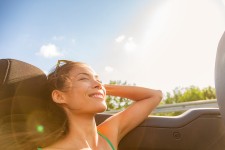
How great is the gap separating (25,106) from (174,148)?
1362 millimetres

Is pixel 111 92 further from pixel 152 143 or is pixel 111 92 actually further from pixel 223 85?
pixel 223 85

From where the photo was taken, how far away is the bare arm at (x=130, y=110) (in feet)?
8.74

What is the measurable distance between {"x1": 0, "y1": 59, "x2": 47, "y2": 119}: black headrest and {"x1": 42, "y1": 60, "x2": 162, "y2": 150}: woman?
197mm

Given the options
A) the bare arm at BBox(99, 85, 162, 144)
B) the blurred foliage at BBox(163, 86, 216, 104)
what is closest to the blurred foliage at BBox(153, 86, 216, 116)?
the blurred foliage at BBox(163, 86, 216, 104)

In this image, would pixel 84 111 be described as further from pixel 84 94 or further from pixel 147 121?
pixel 147 121

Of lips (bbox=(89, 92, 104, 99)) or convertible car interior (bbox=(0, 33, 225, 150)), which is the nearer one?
convertible car interior (bbox=(0, 33, 225, 150))

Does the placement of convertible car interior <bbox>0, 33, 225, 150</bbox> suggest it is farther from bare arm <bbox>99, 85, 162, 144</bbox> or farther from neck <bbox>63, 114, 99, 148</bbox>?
neck <bbox>63, 114, 99, 148</bbox>

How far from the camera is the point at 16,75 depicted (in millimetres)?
2107

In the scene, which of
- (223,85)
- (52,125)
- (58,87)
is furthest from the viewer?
(58,87)

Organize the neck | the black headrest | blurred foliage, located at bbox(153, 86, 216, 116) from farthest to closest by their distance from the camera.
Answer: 1. blurred foliage, located at bbox(153, 86, 216, 116)
2. the neck
3. the black headrest

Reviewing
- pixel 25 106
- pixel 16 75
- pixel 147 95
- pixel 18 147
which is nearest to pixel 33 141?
pixel 18 147

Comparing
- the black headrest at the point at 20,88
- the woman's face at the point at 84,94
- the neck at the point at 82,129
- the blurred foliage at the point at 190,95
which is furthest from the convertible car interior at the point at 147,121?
the blurred foliage at the point at 190,95

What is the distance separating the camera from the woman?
2330 millimetres

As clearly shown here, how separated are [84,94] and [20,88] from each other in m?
0.50
